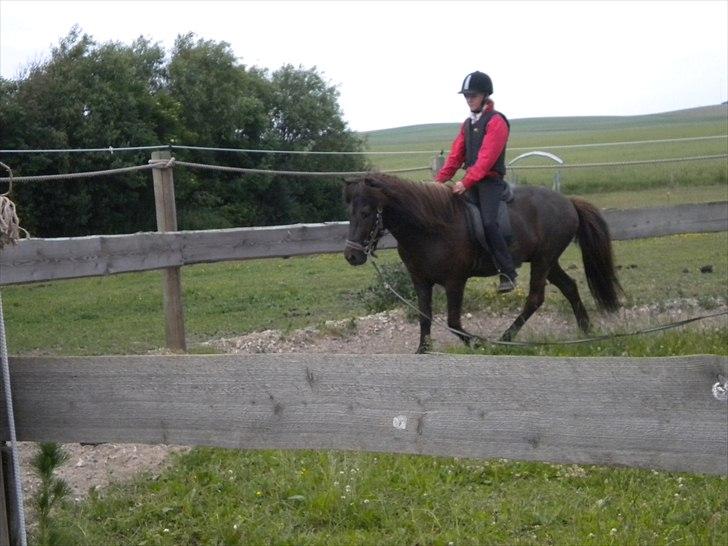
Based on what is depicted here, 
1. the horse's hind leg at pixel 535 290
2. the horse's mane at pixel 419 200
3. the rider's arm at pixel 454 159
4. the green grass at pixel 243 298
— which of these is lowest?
the green grass at pixel 243 298

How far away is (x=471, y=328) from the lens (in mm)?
9266

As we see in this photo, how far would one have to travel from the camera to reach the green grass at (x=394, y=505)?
3.96 meters

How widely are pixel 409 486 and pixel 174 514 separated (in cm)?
107

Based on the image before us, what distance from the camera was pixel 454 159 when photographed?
27.1ft

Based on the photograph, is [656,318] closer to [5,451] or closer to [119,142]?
[5,451]

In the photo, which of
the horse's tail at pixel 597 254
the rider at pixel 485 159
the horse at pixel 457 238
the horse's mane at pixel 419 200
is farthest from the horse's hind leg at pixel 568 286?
the horse's mane at pixel 419 200

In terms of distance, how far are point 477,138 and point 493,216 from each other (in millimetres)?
650

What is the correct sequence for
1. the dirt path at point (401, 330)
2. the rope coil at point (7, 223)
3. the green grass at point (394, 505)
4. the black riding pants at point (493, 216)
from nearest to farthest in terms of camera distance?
the rope coil at point (7, 223) < the green grass at point (394, 505) < the black riding pants at point (493, 216) < the dirt path at point (401, 330)

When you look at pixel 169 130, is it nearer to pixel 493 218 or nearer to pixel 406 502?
pixel 493 218

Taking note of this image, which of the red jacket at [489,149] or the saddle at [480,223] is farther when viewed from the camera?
the saddle at [480,223]

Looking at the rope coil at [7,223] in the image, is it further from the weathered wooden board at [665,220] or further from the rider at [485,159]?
the weathered wooden board at [665,220]

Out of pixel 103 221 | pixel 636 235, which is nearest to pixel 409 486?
pixel 636 235

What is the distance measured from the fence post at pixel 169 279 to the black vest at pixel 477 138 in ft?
7.99

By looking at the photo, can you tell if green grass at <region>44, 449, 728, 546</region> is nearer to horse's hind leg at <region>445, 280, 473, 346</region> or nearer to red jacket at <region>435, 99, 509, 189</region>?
horse's hind leg at <region>445, 280, 473, 346</region>
